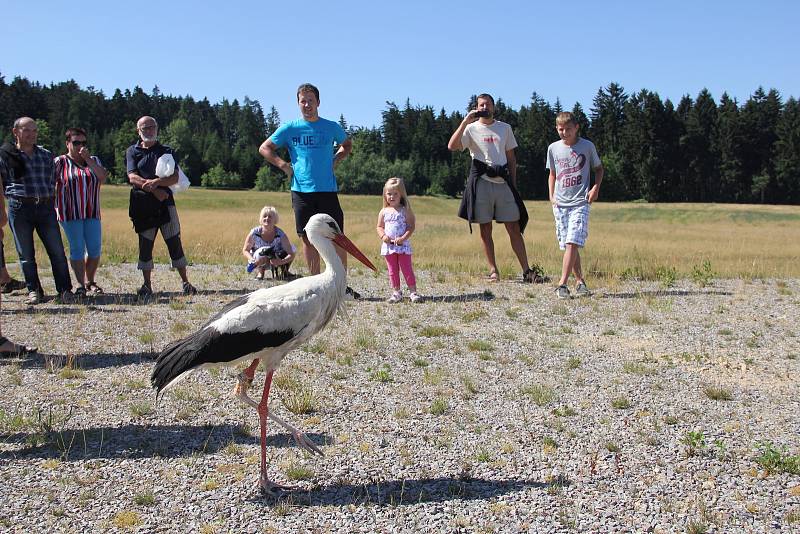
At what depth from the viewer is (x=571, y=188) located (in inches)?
438

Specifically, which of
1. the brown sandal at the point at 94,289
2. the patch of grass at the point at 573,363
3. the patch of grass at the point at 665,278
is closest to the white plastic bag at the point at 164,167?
the brown sandal at the point at 94,289

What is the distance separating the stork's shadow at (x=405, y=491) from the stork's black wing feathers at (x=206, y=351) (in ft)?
3.19

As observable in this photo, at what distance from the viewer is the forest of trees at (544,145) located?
301 feet

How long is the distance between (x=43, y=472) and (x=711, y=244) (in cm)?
2604

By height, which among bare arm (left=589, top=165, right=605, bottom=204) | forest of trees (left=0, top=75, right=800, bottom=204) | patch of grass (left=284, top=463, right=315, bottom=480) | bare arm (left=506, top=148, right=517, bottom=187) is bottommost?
patch of grass (left=284, top=463, right=315, bottom=480)

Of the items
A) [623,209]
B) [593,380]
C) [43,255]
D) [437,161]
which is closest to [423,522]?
[593,380]

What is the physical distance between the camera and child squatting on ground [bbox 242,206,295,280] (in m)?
12.9

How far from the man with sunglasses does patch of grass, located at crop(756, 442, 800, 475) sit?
9.65 metres

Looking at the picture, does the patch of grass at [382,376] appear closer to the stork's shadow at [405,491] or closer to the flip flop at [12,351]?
the stork's shadow at [405,491]

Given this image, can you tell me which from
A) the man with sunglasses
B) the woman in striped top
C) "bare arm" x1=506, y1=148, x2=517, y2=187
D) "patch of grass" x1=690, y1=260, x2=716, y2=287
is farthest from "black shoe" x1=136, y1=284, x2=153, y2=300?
"patch of grass" x1=690, y1=260, x2=716, y2=287

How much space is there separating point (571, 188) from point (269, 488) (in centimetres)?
791

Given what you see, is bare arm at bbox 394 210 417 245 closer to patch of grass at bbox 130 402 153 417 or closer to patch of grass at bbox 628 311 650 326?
patch of grass at bbox 628 311 650 326

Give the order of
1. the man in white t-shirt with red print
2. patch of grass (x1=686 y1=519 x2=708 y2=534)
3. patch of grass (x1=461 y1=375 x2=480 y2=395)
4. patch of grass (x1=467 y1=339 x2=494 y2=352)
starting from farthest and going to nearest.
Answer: the man in white t-shirt with red print, patch of grass (x1=467 y1=339 x2=494 y2=352), patch of grass (x1=461 y1=375 x2=480 y2=395), patch of grass (x1=686 y1=519 x2=708 y2=534)

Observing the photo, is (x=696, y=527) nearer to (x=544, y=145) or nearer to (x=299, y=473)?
(x=299, y=473)
